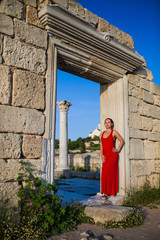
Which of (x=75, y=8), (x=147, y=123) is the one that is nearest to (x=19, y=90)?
(x=75, y=8)

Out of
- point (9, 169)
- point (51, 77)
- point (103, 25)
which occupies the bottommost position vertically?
point (9, 169)

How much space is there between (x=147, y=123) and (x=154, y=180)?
140 centimetres

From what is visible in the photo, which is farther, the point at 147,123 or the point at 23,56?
the point at 147,123

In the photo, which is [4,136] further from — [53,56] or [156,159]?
[156,159]

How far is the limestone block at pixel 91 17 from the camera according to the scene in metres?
4.20

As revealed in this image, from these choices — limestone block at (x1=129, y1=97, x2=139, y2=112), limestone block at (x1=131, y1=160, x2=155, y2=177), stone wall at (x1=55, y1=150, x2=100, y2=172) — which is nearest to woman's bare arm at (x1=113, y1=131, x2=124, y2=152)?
limestone block at (x1=131, y1=160, x2=155, y2=177)

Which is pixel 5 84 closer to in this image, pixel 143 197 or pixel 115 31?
pixel 115 31

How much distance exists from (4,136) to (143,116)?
142 inches

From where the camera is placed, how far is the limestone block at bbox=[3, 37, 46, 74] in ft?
9.98

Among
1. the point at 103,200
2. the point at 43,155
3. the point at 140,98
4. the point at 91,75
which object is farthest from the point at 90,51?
the point at 103,200

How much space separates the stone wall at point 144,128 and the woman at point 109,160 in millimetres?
447

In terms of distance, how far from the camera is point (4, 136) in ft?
9.35

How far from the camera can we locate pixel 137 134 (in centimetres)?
507

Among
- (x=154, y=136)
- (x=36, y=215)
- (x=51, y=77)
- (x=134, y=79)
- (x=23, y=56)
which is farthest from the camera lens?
(x=154, y=136)
